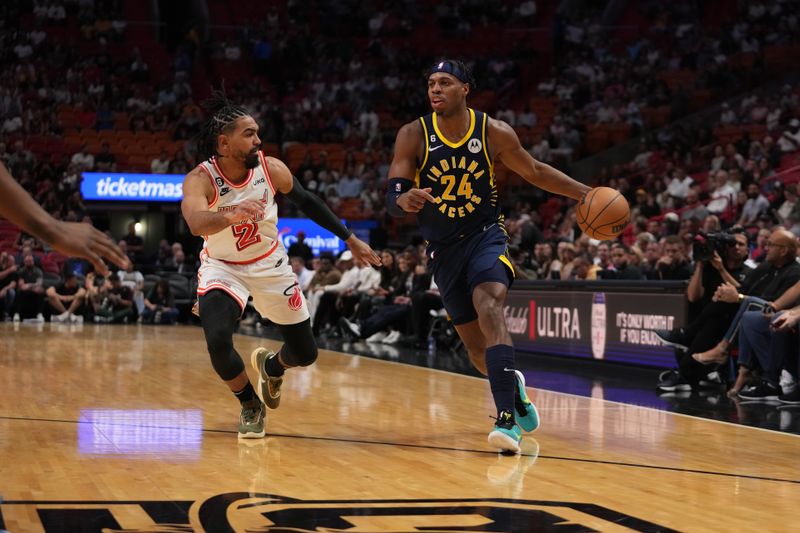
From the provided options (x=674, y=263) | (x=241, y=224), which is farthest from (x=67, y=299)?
(x=241, y=224)

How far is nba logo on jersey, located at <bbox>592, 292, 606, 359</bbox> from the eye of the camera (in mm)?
11773

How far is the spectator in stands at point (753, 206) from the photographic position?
14.9 metres

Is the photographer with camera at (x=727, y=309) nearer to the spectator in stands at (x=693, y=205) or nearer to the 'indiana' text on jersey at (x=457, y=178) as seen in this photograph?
the 'indiana' text on jersey at (x=457, y=178)

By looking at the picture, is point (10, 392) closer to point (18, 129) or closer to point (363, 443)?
point (363, 443)

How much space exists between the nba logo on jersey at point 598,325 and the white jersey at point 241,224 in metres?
6.32

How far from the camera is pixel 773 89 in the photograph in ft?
75.8

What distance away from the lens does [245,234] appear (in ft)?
20.2

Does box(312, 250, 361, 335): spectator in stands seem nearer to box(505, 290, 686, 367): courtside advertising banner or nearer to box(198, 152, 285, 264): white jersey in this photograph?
box(505, 290, 686, 367): courtside advertising banner

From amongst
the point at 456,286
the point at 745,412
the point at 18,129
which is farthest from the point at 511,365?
the point at 18,129

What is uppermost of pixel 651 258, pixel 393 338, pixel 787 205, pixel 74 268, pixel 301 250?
pixel 787 205

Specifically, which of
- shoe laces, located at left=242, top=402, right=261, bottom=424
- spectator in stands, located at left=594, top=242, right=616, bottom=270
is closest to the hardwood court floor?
shoe laces, located at left=242, top=402, right=261, bottom=424

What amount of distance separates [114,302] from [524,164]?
51.3 ft

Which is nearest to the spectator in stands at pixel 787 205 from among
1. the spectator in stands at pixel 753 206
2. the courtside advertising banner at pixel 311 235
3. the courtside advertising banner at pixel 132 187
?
the spectator in stands at pixel 753 206

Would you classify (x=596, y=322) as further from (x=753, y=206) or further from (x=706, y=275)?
(x=753, y=206)
